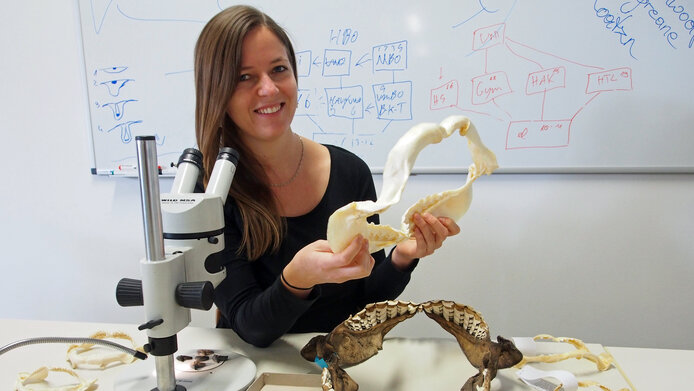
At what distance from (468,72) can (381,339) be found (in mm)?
1159

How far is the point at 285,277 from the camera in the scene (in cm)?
97

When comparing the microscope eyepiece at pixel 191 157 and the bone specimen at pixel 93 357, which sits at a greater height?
the microscope eyepiece at pixel 191 157

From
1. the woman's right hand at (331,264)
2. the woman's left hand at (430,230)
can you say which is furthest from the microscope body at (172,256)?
the woman's left hand at (430,230)

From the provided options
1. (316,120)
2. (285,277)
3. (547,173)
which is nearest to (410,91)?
(316,120)

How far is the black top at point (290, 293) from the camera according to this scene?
3.32 ft

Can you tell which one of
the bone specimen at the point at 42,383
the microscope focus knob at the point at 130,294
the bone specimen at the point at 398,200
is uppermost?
the bone specimen at the point at 398,200

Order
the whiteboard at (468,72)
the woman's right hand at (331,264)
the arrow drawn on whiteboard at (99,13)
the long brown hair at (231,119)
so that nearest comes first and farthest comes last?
the woman's right hand at (331,264), the long brown hair at (231,119), the whiteboard at (468,72), the arrow drawn on whiteboard at (99,13)

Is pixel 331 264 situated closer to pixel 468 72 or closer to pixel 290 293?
pixel 290 293

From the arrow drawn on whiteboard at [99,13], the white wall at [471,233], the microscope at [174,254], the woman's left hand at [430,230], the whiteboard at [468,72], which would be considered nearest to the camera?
the microscope at [174,254]

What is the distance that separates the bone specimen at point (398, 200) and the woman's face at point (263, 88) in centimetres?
38

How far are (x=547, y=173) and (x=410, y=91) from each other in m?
0.61

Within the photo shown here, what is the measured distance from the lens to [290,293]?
98 centimetres

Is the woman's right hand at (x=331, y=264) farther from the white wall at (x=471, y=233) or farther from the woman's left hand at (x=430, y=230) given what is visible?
the white wall at (x=471, y=233)

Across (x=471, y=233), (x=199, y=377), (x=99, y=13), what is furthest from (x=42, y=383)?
(x=99, y=13)
